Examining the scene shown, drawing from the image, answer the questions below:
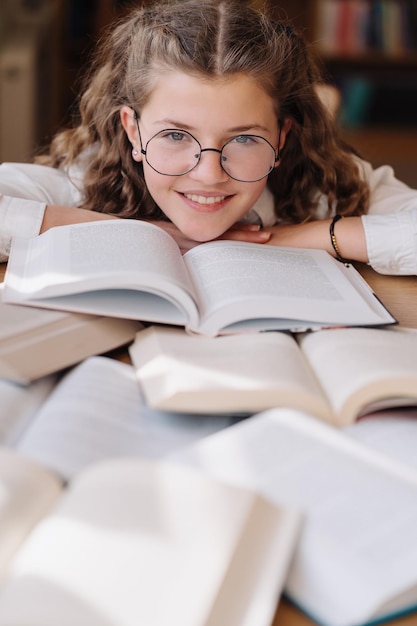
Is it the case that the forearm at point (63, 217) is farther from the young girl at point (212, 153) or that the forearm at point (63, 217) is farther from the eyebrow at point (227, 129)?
the eyebrow at point (227, 129)

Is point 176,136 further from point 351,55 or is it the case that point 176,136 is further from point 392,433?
point 351,55

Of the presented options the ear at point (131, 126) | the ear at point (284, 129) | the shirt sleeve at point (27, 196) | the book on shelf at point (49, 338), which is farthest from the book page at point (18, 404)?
the ear at point (284, 129)

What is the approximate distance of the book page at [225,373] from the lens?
76cm

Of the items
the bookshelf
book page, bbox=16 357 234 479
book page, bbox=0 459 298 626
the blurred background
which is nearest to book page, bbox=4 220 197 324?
book page, bbox=16 357 234 479

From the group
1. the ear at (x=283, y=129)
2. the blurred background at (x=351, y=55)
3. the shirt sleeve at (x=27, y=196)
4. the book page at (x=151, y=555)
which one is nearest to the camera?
the book page at (x=151, y=555)

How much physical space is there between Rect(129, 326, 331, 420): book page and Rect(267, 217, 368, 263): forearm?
0.40 metres

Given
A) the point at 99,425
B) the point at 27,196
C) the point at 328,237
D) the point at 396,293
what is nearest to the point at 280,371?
the point at 99,425

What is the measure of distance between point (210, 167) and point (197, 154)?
0.03 meters

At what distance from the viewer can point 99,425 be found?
0.73m

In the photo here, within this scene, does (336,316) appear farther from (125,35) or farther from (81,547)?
(125,35)

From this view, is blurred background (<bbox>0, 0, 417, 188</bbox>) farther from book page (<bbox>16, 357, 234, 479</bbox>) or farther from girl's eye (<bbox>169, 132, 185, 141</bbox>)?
book page (<bbox>16, 357, 234, 479</bbox>)

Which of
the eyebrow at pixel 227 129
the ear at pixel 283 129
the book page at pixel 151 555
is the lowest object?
the book page at pixel 151 555

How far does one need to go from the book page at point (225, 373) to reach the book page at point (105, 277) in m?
0.05

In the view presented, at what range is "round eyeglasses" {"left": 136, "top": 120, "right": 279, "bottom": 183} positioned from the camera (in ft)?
4.08
